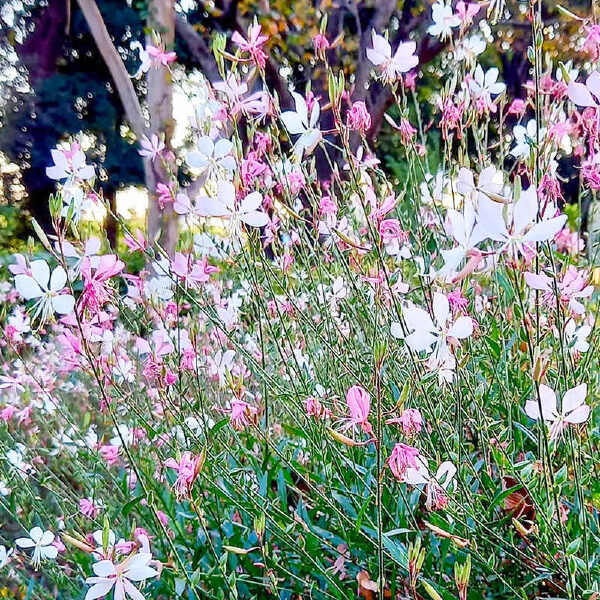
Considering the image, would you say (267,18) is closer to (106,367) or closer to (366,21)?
(366,21)

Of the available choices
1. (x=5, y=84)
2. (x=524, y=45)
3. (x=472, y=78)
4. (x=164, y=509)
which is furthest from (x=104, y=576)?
(x=524, y=45)

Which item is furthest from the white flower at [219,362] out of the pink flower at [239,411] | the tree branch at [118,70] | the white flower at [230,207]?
the tree branch at [118,70]

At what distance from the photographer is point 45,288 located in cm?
88

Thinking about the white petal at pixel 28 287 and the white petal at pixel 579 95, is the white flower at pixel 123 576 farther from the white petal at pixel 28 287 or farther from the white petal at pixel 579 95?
the white petal at pixel 579 95

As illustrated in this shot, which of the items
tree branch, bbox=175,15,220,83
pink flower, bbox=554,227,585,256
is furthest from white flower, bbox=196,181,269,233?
tree branch, bbox=175,15,220,83

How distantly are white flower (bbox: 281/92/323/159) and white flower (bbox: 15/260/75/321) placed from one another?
40 cm

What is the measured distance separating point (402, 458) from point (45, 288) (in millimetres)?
523

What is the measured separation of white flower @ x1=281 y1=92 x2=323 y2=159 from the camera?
1.00 meters

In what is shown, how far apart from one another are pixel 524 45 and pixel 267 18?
5.16 metres

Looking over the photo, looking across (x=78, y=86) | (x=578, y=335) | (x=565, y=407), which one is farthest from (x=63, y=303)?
(x=78, y=86)

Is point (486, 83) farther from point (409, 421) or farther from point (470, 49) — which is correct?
point (409, 421)

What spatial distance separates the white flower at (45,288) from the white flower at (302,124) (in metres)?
0.40

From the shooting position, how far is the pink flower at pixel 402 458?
878 mm

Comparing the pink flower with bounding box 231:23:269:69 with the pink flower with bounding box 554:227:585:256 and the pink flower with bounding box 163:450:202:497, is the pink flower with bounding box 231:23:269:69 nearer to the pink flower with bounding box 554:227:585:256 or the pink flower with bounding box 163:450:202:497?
the pink flower with bounding box 163:450:202:497
